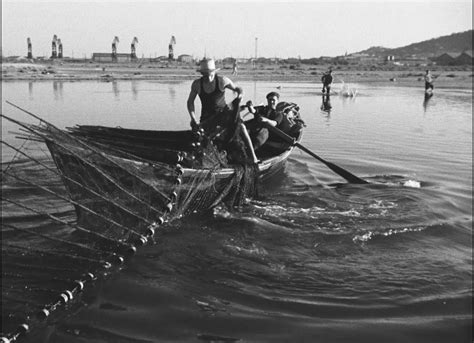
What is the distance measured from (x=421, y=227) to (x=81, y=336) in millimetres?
5855

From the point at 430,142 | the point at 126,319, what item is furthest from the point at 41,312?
the point at 430,142

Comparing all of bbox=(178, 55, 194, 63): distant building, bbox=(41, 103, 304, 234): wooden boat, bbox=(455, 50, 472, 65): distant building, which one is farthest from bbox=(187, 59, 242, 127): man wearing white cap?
bbox=(178, 55, 194, 63): distant building

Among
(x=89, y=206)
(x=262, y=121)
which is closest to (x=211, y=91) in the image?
(x=262, y=121)

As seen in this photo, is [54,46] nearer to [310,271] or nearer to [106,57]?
[106,57]

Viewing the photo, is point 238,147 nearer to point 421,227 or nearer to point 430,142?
point 421,227

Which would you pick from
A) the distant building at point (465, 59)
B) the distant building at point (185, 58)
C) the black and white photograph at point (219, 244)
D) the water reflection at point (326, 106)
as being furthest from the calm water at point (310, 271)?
the distant building at point (185, 58)

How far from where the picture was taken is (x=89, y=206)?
23.0ft

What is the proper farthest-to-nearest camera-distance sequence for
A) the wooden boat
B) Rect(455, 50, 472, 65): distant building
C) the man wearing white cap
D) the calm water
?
Rect(455, 50, 472, 65): distant building, the man wearing white cap, the wooden boat, the calm water

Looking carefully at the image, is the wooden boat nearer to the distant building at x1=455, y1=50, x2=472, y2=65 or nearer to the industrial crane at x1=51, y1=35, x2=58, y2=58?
the industrial crane at x1=51, y1=35, x2=58, y2=58

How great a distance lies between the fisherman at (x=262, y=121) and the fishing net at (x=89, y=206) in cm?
211

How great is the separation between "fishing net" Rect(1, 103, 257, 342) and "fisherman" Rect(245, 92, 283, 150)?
2106mm

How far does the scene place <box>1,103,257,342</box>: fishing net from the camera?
5703 mm

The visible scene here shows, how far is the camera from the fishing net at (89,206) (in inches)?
225

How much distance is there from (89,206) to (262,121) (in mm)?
5367
